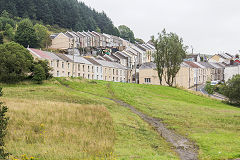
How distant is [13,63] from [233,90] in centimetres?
4153

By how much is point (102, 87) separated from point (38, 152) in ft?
104

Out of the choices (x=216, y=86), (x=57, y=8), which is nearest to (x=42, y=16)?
(x=57, y=8)

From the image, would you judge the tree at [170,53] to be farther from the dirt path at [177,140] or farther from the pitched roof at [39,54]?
the dirt path at [177,140]

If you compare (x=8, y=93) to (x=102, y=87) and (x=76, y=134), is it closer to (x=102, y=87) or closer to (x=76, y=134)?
(x=102, y=87)

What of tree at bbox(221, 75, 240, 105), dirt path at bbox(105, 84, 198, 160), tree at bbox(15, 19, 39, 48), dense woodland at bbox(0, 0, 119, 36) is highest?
dense woodland at bbox(0, 0, 119, 36)

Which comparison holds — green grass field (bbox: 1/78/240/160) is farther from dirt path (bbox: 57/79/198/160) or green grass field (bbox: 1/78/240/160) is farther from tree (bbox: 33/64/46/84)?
tree (bbox: 33/64/46/84)

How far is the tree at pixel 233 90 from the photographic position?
5006 cm

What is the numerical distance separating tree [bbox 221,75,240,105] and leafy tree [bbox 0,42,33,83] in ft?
129

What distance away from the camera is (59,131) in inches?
658

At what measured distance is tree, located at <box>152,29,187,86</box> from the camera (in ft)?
185

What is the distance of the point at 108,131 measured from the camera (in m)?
18.3

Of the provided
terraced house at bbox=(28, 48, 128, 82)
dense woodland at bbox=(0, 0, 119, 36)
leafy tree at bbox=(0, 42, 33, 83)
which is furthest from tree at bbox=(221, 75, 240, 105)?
dense woodland at bbox=(0, 0, 119, 36)

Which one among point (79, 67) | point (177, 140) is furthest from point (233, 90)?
point (79, 67)

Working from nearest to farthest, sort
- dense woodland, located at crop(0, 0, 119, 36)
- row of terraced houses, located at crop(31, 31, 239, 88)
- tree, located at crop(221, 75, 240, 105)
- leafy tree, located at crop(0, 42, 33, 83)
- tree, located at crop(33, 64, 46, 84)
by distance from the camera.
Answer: leafy tree, located at crop(0, 42, 33, 83) < tree, located at crop(33, 64, 46, 84) < tree, located at crop(221, 75, 240, 105) < row of terraced houses, located at crop(31, 31, 239, 88) < dense woodland, located at crop(0, 0, 119, 36)
